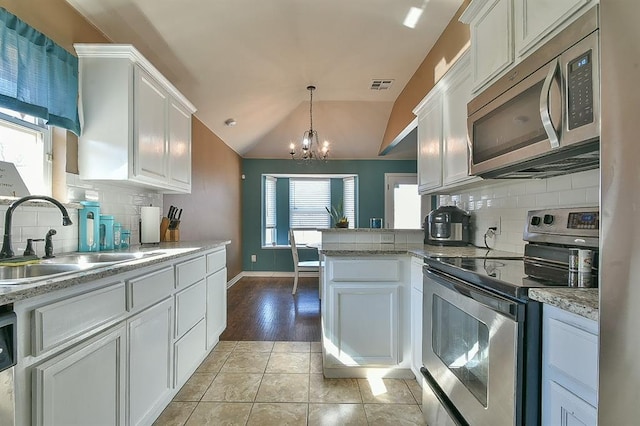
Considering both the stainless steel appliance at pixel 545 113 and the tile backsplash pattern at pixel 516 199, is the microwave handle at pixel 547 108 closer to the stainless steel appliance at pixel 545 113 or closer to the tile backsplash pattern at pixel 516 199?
the stainless steel appliance at pixel 545 113

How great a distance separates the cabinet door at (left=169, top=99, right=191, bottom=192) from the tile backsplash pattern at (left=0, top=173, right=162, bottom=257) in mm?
310

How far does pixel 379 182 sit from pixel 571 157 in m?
5.20

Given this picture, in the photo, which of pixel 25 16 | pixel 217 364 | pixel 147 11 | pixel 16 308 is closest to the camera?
pixel 16 308

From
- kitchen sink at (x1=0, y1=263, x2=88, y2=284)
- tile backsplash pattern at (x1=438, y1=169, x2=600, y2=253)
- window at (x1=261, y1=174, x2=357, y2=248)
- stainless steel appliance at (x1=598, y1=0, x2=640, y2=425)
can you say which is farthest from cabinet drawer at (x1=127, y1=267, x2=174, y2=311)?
window at (x1=261, y1=174, x2=357, y2=248)

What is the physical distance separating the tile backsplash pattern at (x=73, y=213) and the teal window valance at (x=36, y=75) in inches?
15.5

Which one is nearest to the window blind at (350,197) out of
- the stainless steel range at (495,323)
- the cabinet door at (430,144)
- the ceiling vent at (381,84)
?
the ceiling vent at (381,84)

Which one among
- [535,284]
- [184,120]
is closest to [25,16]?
[184,120]

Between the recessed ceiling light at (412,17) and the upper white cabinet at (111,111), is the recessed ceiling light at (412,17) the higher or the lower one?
the higher one

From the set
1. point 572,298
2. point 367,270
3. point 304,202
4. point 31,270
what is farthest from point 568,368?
point 304,202

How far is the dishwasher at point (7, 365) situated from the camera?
33.2 inches

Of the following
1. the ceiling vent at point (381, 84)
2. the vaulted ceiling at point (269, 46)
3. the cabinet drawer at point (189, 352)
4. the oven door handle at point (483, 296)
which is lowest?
the cabinet drawer at point (189, 352)

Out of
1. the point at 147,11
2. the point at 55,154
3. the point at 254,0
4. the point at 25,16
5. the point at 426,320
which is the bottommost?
the point at 426,320

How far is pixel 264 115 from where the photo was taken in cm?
477

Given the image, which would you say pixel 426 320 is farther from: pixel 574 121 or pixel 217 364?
pixel 217 364
